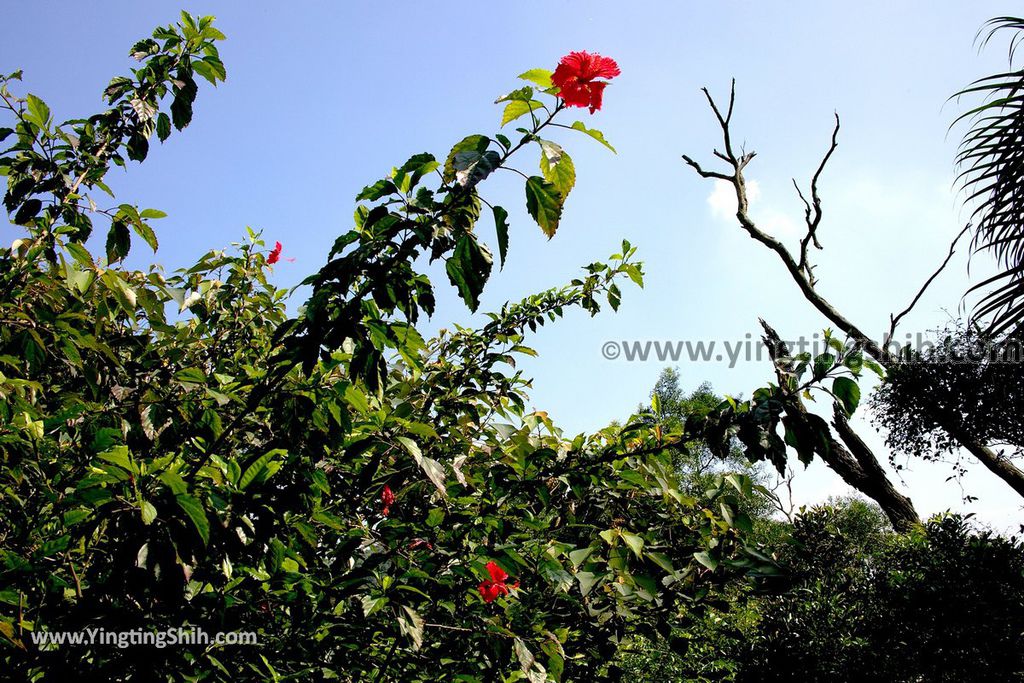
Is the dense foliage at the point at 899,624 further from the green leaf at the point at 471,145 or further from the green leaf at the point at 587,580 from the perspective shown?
the green leaf at the point at 471,145

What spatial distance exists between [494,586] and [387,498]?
334mm

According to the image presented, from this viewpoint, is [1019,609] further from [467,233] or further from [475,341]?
[467,233]

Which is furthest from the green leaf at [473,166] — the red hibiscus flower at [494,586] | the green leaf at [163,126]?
the green leaf at [163,126]

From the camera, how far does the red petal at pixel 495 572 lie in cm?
144

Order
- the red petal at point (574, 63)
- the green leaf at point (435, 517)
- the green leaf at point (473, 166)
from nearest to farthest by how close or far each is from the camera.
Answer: the green leaf at point (473, 166)
the red petal at point (574, 63)
the green leaf at point (435, 517)

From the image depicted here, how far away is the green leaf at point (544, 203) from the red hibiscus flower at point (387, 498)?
728mm

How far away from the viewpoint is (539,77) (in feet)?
3.12

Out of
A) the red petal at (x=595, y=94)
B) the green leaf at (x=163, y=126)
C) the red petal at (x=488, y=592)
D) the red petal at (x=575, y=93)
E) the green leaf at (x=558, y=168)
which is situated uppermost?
the green leaf at (x=163, y=126)

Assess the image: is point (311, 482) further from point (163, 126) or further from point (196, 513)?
point (163, 126)

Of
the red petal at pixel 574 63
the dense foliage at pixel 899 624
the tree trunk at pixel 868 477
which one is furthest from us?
the tree trunk at pixel 868 477

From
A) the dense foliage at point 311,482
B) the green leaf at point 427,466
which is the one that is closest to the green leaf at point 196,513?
the dense foliage at point 311,482

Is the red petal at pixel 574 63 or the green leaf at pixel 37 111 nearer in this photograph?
the red petal at pixel 574 63

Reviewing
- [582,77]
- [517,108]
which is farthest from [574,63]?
[517,108]

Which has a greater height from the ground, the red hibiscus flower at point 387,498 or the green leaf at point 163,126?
the green leaf at point 163,126
